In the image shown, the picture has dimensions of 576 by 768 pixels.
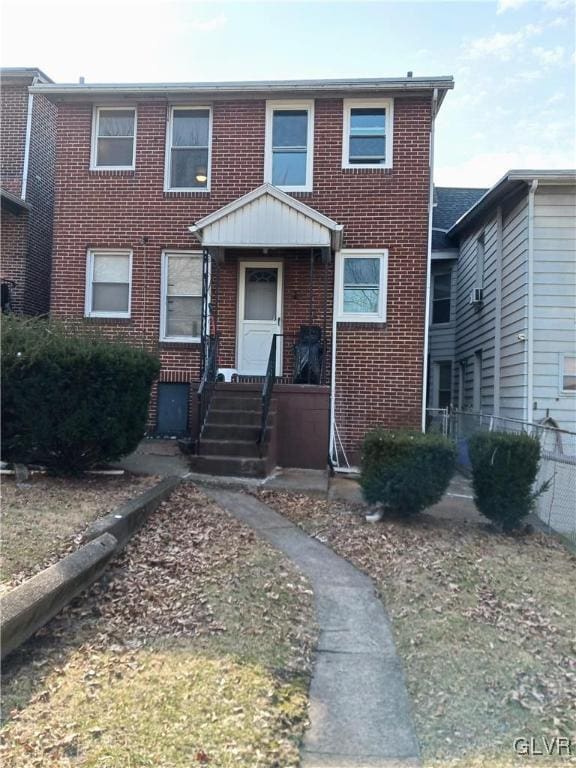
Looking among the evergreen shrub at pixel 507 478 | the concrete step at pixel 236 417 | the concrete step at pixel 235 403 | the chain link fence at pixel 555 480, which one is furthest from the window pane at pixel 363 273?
the evergreen shrub at pixel 507 478

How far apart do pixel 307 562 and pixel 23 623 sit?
2.52 meters

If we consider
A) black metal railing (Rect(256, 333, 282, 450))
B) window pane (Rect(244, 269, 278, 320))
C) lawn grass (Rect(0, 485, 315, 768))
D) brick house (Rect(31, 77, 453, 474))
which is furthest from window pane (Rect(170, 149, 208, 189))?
lawn grass (Rect(0, 485, 315, 768))

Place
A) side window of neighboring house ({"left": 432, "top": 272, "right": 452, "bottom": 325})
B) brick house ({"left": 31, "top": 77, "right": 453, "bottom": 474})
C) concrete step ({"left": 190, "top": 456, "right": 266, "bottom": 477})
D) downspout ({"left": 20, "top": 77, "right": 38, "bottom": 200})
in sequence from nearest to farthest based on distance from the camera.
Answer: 1. concrete step ({"left": 190, "top": 456, "right": 266, "bottom": 477})
2. brick house ({"left": 31, "top": 77, "right": 453, "bottom": 474})
3. downspout ({"left": 20, "top": 77, "right": 38, "bottom": 200})
4. side window of neighboring house ({"left": 432, "top": 272, "right": 452, "bottom": 325})

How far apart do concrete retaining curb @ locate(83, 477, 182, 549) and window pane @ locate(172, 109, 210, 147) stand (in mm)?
7059

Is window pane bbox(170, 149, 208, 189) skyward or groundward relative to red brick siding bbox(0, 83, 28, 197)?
groundward

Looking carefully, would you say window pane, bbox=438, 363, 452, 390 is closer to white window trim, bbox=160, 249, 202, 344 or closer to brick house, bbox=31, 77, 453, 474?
brick house, bbox=31, 77, 453, 474

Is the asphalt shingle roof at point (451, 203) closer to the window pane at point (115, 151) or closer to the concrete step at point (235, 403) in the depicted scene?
the window pane at point (115, 151)

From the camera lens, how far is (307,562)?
5.23 m

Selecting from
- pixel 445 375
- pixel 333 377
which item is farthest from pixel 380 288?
pixel 445 375

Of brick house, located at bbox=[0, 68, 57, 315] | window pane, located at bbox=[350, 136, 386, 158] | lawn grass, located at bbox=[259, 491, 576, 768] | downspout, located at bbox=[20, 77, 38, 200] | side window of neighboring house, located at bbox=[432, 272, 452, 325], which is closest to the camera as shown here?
lawn grass, located at bbox=[259, 491, 576, 768]

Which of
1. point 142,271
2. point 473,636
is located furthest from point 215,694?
point 142,271

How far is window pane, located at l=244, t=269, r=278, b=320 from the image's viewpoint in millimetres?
10578

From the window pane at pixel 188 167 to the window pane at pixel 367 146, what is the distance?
273 centimetres

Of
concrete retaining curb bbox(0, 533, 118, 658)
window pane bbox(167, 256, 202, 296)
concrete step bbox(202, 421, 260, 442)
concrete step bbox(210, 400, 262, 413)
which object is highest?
window pane bbox(167, 256, 202, 296)
